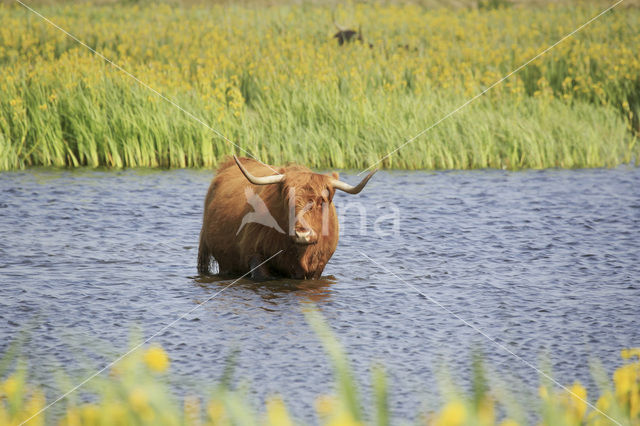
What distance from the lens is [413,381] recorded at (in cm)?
584

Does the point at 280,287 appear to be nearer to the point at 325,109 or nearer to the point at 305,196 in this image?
the point at 305,196

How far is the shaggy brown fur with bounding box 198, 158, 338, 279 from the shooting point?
785 cm

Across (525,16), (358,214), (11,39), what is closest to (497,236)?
(358,214)

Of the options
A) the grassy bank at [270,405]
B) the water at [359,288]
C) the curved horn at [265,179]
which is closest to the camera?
the grassy bank at [270,405]

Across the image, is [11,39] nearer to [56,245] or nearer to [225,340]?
[56,245]

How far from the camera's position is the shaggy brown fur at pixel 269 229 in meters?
7.85

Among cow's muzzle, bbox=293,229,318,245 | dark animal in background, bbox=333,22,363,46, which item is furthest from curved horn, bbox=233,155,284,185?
dark animal in background, bbox=333,22,363,46

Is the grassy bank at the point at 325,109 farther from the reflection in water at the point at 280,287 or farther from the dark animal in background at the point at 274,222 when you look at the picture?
the reflection in water at the point at 280,287

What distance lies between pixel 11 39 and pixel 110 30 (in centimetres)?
316

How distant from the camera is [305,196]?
25.4 feet

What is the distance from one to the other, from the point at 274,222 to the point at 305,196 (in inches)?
18.5

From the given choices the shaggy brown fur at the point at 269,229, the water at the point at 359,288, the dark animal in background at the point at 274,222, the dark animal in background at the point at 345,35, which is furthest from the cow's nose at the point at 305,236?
the dark animal in background at the point at 345,35

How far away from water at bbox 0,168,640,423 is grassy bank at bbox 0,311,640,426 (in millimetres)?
239

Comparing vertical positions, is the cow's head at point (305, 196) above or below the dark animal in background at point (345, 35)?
below
